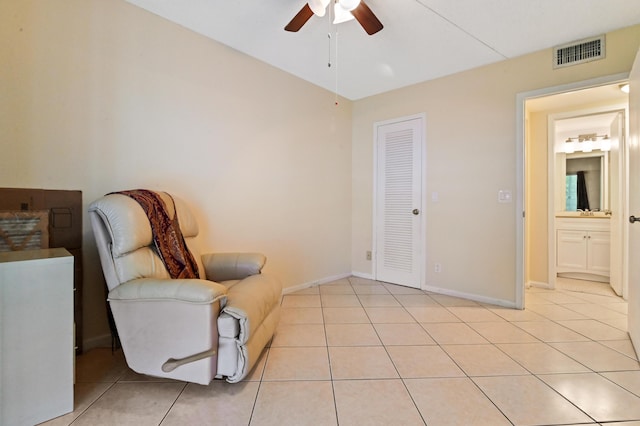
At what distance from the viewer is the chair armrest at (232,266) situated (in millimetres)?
2203

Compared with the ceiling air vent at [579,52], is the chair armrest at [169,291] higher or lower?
lower

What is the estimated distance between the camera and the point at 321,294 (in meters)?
3.21

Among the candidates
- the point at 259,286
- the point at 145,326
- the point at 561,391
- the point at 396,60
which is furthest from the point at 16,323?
the point at 396,60

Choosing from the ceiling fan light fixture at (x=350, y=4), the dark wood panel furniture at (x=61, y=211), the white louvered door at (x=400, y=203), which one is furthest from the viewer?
the white louvered door at (x=400, y=203)

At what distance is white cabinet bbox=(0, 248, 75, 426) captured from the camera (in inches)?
47.2

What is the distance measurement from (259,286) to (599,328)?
2.74 m

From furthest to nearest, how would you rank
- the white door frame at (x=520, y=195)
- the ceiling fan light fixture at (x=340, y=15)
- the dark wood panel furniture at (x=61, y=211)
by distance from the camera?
the white door frame at (x=520, y=195)
the ceiling fan light fixture at (x=340, y=15)
the dark wood panel furniture at (x=61, y=211)

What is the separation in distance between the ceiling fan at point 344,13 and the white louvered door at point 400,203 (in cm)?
166

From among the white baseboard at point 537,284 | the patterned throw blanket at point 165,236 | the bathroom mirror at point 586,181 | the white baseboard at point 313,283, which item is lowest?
the white baseboard at point 537,284

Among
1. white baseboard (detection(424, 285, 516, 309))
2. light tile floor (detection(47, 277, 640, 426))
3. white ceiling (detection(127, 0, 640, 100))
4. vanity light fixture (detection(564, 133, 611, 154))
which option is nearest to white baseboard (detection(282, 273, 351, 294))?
light tile floor (detection(47, 277, 640, 426))

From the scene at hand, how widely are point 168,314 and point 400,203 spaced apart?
9.37 feet

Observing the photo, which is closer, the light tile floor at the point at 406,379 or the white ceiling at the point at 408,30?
the light tile floor at the point at 406,379

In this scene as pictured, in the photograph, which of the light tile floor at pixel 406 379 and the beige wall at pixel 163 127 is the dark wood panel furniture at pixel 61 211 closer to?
the beige wall at pixel 163 127

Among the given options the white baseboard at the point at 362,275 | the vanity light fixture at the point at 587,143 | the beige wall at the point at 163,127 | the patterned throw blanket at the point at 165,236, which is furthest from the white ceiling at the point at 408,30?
the vanity light fixture at the point at 587,143
